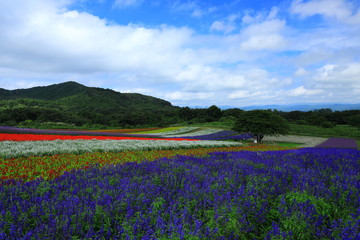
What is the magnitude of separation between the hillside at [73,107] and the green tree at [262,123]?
33.6m

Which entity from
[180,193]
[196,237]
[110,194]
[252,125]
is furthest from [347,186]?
[252,125]

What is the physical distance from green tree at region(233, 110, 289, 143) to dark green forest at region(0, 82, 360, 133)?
60.3 inches

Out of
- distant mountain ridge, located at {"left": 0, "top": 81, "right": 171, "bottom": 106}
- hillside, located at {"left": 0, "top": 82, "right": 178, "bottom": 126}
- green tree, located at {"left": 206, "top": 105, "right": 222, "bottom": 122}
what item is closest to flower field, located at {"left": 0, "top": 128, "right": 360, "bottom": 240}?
hillside, located at {"left": 0, "top": 82, "right": 178, "bottom": 126}

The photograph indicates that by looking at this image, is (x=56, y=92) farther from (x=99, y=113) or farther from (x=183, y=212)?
(x=183, y=212)

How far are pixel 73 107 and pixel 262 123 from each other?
252 feet

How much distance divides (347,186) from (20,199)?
5.62 metres

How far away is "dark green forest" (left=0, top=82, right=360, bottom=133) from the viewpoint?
46625mm

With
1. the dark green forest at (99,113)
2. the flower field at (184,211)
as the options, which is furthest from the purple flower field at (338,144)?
the flower field at (184,211)

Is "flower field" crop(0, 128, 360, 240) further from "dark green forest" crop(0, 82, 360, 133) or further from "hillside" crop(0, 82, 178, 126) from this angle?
"hillside" crop(0, 82, 178, 126)

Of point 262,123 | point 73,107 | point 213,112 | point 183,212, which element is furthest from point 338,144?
point 73,107

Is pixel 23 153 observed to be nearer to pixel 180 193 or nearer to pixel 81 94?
pixel 180 193

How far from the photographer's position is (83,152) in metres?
11.4

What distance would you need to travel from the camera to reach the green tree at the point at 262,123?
23422mm

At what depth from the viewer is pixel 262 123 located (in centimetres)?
2338
